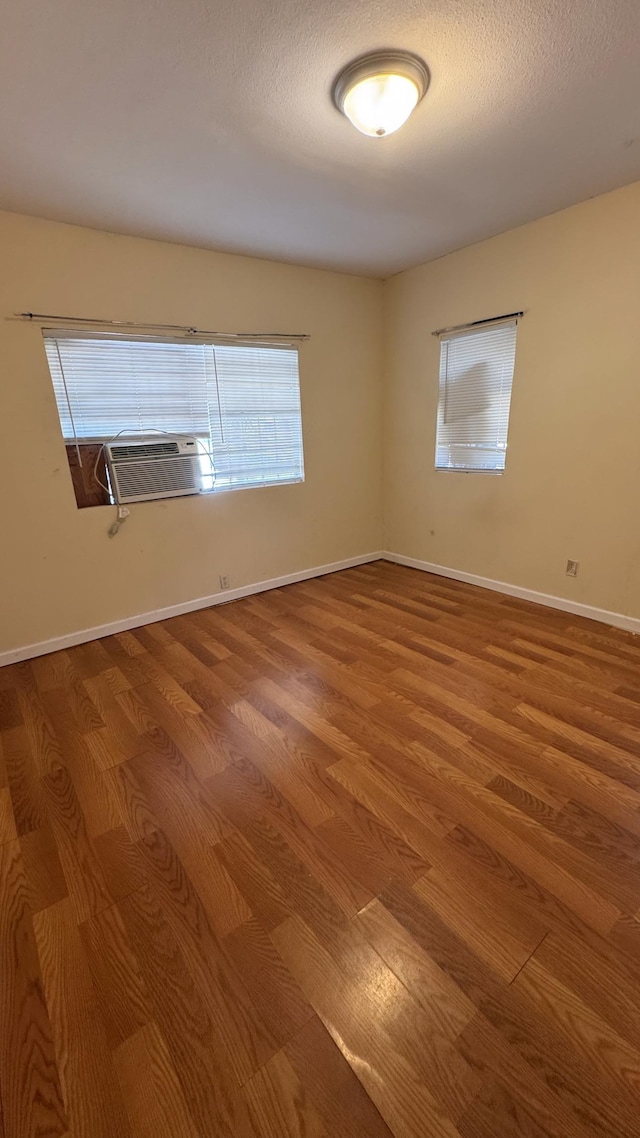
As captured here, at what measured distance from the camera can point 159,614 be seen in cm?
326

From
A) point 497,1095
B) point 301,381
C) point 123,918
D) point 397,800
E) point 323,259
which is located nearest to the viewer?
point 497,1095

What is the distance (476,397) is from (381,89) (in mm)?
2119

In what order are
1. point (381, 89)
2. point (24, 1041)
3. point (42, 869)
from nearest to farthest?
point (24, 1041)
point (42, 869)
point (381, 89)

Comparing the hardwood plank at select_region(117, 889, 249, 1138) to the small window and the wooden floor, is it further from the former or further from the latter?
the small window

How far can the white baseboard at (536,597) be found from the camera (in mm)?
2842

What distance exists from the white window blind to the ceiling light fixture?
5.77 feet

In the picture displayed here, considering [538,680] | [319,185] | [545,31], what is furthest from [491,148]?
[538,680]

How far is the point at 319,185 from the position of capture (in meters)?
2.19

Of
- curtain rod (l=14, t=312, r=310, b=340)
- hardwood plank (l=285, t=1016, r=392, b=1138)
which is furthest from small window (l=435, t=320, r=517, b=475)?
hardwood plank (l=285, t=1016, r=392, b=1138)

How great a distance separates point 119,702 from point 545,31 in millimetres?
3152

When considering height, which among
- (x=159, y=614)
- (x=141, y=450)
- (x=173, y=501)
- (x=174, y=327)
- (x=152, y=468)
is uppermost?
(x=174, y=327)

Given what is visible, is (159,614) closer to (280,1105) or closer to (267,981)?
(267,981)

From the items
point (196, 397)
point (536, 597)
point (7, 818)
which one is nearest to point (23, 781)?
point (7, 818)

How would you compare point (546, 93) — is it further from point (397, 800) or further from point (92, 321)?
point (397, 800)
